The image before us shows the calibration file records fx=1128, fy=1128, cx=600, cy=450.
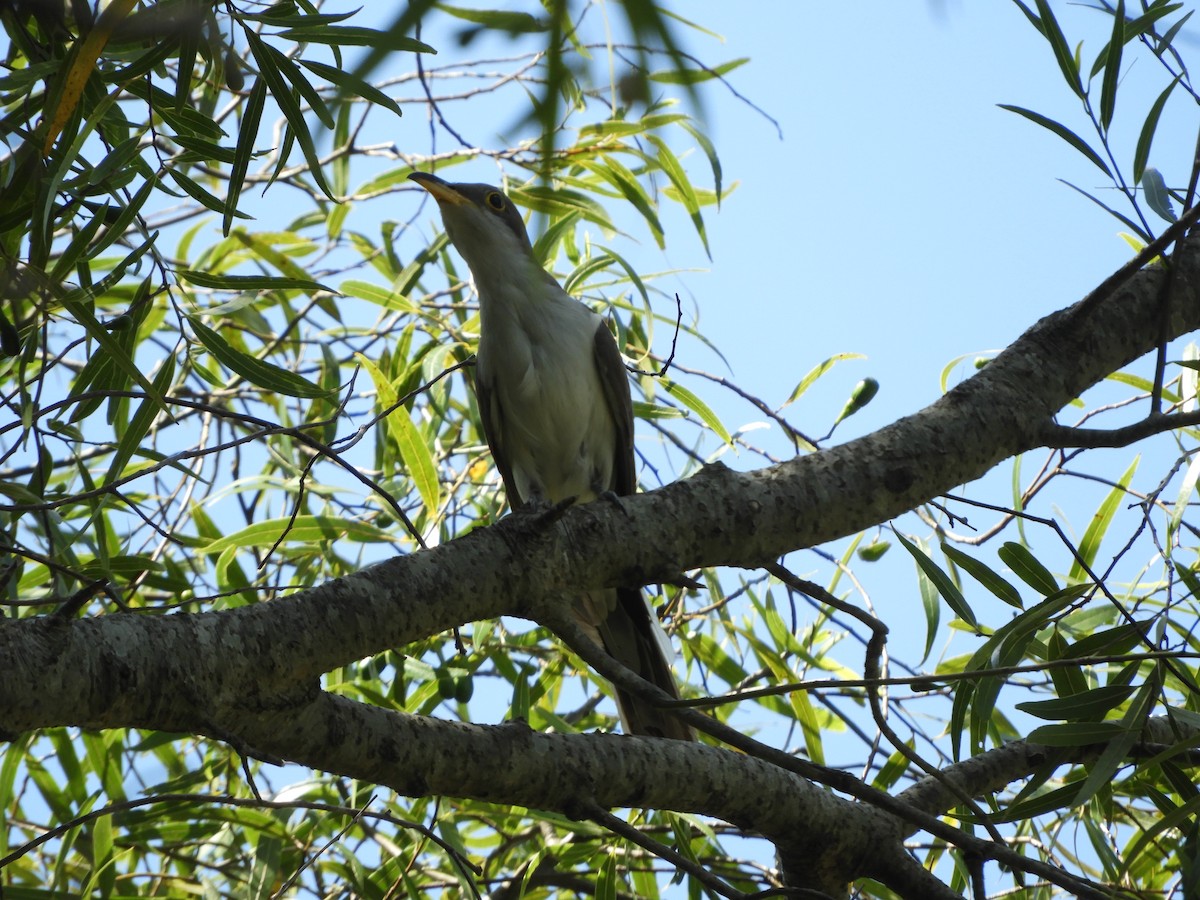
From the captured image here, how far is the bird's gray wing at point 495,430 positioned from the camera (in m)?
3.96

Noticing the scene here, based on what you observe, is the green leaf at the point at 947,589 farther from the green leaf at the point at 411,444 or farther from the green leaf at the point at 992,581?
the green leaf at the point at 411,444

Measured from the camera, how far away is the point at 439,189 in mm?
3777

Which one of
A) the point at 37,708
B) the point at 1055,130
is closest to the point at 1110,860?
the point at 1055,130

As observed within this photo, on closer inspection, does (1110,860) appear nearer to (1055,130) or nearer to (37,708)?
(1055,130)

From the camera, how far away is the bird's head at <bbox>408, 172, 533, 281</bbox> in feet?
12.7

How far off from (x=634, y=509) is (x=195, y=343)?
1.13 m

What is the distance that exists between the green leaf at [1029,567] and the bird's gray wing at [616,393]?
167 cm

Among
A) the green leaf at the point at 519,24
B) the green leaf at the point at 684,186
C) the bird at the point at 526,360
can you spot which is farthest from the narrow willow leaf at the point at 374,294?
the green leaf at the point at 519,24

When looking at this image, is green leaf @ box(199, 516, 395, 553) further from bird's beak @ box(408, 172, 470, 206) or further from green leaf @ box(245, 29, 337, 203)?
green leaf @ box(245, 29, 337, 203)

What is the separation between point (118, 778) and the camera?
3.43 m

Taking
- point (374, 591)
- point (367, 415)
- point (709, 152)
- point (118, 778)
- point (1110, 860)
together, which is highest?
point (367, 415)

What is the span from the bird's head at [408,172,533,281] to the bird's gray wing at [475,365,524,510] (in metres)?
0.38

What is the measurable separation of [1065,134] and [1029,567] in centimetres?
88

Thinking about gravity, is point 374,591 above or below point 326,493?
below
